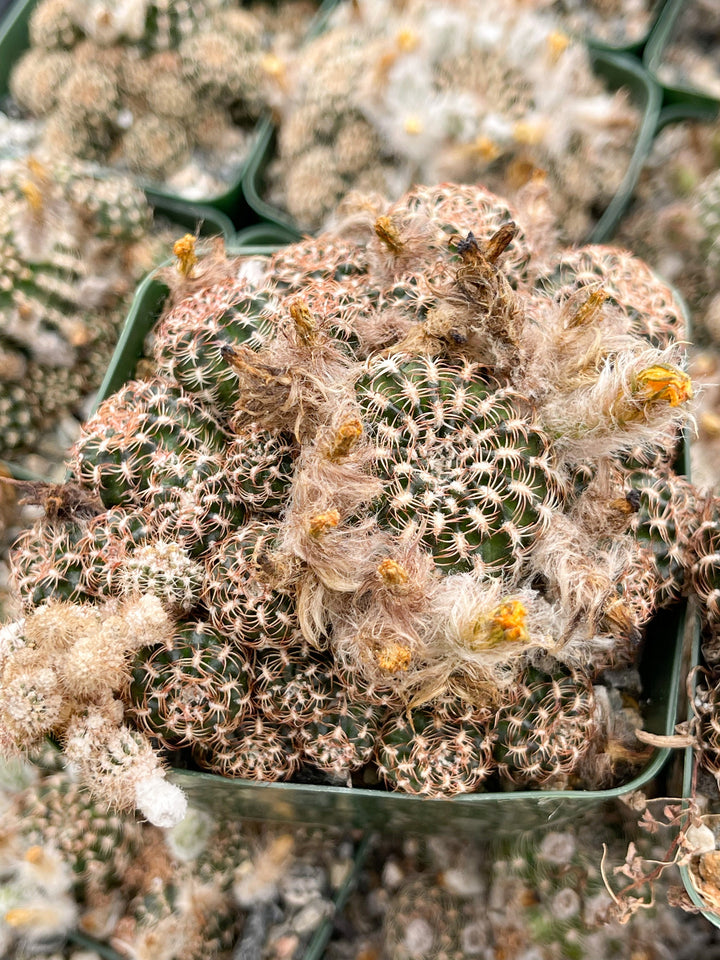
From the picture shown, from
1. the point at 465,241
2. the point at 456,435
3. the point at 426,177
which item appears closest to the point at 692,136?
the point at 426,177

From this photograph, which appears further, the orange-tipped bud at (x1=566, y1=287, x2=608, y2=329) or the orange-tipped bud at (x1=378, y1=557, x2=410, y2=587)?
the orange-tipped bud at (x1=566, y1=287, x2=608, y2=329)

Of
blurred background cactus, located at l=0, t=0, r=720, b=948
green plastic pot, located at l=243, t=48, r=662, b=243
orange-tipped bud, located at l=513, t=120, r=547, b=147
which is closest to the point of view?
blurred background cactus, located at l=0, t=0, r=720, b=948

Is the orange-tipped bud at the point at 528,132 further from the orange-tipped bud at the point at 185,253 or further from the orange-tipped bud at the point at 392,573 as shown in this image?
the orange-tipped bud at the point at 392,573

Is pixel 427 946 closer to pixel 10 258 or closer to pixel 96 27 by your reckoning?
pixel 10 258

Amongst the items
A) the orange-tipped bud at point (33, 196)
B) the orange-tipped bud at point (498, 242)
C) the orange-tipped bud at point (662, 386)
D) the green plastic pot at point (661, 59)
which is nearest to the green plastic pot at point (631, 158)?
the green plastic pot at point (661, 59)

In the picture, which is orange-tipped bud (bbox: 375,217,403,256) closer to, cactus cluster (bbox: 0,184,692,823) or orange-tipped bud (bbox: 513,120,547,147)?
cactus cluster (bbox: 0,184,692,823)

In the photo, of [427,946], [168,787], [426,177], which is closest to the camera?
[168,787]

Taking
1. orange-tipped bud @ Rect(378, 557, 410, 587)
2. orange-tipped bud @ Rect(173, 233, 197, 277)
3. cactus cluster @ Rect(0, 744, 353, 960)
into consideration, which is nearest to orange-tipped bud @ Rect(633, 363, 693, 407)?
orange-tipped bud @ Rect(378, 557, 410, 587)
